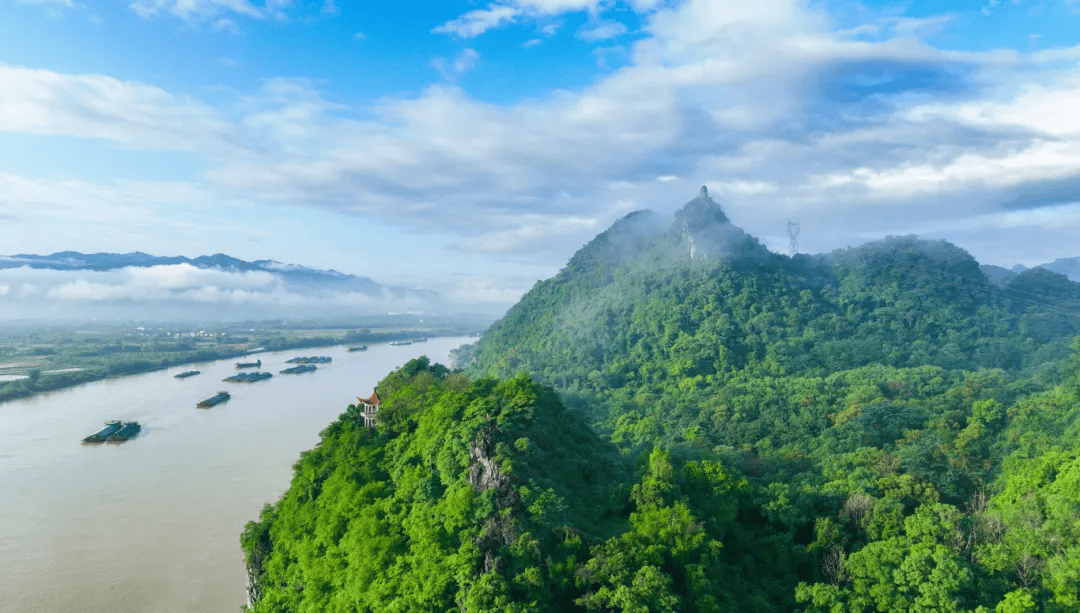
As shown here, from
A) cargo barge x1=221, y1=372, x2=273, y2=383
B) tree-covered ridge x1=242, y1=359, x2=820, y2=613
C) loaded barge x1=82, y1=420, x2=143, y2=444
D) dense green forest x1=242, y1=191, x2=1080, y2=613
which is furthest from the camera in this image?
cargo barge x1=221, y1=372, x2=273, y2=383

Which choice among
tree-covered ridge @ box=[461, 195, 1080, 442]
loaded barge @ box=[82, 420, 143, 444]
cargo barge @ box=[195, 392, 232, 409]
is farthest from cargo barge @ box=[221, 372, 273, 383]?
tree-covered ridge @ box=[461, 195, 1080, 442]

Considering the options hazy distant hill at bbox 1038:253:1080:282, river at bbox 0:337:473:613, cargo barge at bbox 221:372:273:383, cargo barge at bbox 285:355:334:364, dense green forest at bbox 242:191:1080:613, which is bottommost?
river at bbox 0:337:473:613

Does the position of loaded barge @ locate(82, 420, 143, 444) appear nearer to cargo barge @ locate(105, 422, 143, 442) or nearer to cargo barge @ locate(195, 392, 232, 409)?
cargo barge @ locate(105, 422, 143, 442)

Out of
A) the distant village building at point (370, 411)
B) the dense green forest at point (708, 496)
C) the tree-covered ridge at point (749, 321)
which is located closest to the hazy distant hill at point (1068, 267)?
the tree-covered ridge at point (749, 321)

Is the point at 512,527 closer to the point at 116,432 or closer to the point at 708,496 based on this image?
the point at 708,496

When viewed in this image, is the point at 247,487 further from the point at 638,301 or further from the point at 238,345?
the point at 238,345

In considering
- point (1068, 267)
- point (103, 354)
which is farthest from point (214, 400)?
point (1068, 267)

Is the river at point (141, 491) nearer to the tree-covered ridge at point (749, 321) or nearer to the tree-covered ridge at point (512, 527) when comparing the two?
the tree-covered ridge at point (512, 527)

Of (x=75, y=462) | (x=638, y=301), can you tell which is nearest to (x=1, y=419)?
(x=75, y=462)
